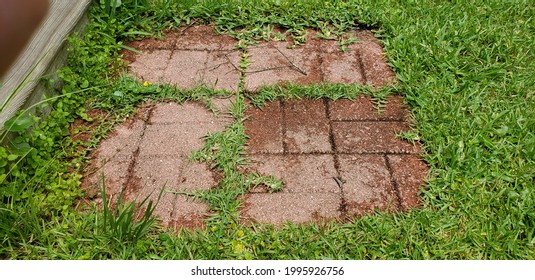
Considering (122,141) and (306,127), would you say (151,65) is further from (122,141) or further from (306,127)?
(306,127)

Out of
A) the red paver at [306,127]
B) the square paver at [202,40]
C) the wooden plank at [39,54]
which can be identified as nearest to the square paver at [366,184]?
the red paver at [306,127]

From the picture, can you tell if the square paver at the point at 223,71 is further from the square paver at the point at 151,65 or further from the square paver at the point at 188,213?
the square paver at the point at 188,213

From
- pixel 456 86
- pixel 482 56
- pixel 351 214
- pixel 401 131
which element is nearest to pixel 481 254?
pixel 351 214

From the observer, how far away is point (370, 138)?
2.67 metres

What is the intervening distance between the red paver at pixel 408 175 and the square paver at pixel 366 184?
4 centimetres

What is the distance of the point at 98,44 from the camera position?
317cm

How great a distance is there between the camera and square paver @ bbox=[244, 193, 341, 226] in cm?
227

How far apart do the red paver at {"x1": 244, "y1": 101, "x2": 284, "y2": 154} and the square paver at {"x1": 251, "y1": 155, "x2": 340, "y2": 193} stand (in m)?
0.06

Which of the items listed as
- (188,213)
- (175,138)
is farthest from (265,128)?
(188,213)

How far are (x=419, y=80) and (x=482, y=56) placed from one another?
0.49 meters

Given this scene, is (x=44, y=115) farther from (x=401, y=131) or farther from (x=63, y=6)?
(x=401, y=131)

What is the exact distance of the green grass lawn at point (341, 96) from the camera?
212 centimetres

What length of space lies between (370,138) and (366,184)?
0.33 m

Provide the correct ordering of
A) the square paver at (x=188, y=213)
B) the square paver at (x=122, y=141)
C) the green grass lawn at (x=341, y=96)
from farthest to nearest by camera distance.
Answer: the square paver at (x=122, y=141), the square paver at (x=188, y=213), the green grass lawn at (x=341, y=96)
